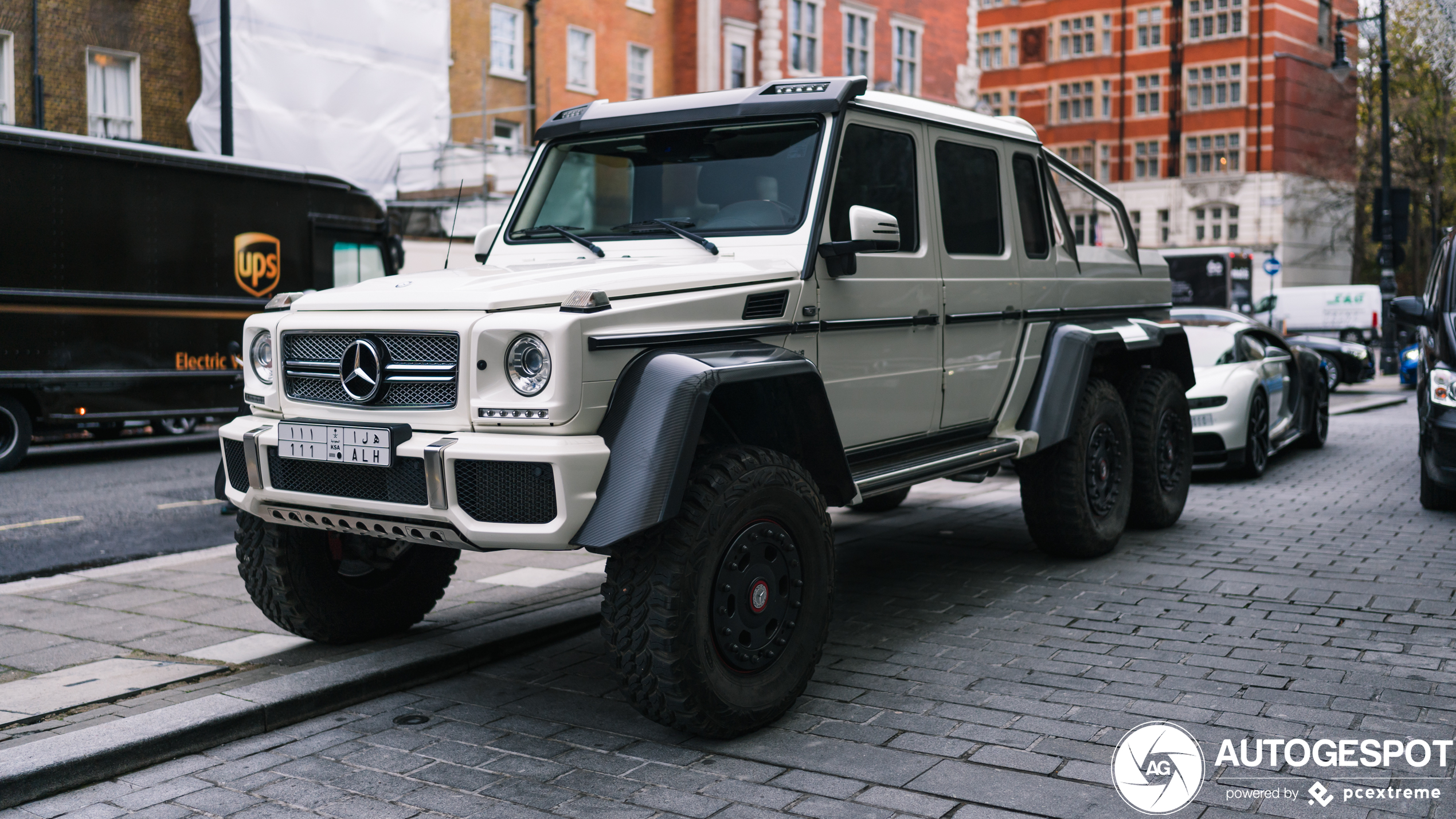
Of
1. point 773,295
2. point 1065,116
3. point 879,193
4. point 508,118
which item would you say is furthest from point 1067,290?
point 1065,116

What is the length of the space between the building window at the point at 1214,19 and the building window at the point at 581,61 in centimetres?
4045

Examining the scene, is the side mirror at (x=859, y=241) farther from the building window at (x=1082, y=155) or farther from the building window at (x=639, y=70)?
the building window at (x=1082, y=155)

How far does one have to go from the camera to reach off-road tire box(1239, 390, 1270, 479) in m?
10.8

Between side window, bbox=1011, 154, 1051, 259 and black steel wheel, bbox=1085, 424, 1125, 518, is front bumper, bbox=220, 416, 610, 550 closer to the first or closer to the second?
side window, bbox=1011, 154, 1051, 259

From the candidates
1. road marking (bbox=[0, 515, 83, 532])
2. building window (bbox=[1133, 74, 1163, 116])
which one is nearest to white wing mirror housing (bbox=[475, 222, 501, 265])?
road marking (bbox=[0, 515, 83, 532])

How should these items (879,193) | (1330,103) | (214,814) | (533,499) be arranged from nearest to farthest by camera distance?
1. (214,814)
2. (533,499)
3. (879,193)
4. (1330,103)

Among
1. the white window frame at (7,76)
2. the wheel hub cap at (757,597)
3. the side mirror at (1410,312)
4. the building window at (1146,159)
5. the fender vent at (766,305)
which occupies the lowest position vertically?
the wheel hub cap at (757,597)

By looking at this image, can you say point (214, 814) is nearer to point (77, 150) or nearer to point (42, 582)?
point (42, 582)

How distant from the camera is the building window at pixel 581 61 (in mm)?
32219

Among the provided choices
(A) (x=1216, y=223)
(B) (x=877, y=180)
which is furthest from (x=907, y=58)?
(B) (x=877, y=180)

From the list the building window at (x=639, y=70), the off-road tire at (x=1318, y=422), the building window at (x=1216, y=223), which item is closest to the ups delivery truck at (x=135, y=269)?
the off-road tire at (x=1318, y=422)

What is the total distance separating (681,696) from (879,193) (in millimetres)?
2565

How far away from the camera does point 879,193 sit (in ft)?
18.1

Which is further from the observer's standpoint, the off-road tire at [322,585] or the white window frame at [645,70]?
the white window frame at [645,70]
